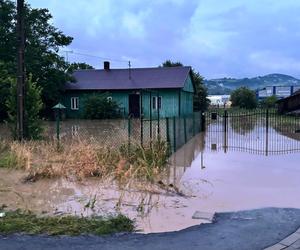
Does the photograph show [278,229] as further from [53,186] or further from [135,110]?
[135,110]

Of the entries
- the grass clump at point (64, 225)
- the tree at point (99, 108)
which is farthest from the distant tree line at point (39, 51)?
the grass clump at point (64, 225)

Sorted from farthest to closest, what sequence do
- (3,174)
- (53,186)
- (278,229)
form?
(3,174)
(53,186)
(278,229)

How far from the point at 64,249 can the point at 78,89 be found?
1412 inches

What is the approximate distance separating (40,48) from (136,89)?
8.78 meters

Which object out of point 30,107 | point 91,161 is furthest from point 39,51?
point 91,161

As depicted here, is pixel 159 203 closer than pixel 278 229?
No

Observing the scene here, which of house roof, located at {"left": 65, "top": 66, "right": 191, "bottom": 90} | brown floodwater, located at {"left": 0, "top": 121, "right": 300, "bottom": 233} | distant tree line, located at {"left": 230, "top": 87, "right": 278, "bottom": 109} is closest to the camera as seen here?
brown floodwater, located at {"left": 0, "top": 121, "right": 300, "bottom": 233}

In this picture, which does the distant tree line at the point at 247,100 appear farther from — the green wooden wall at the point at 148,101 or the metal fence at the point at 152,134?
the metal fence at the point at 152,134

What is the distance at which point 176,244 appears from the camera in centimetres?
547

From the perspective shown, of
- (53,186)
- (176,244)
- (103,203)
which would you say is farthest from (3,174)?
(176,244)

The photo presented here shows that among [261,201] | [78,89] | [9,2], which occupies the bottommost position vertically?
[261,201]

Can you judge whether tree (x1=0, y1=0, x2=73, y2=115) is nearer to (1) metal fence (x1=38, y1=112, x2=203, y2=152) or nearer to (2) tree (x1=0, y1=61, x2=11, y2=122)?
(2) tree (x1=0, y1=61, x2=11, y2=122)

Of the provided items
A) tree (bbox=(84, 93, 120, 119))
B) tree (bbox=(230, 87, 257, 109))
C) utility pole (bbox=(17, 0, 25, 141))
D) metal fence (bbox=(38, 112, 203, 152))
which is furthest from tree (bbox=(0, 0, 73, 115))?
tree (bbox=(230, 87, 257, 109))

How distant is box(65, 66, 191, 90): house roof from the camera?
38844 millimetres
